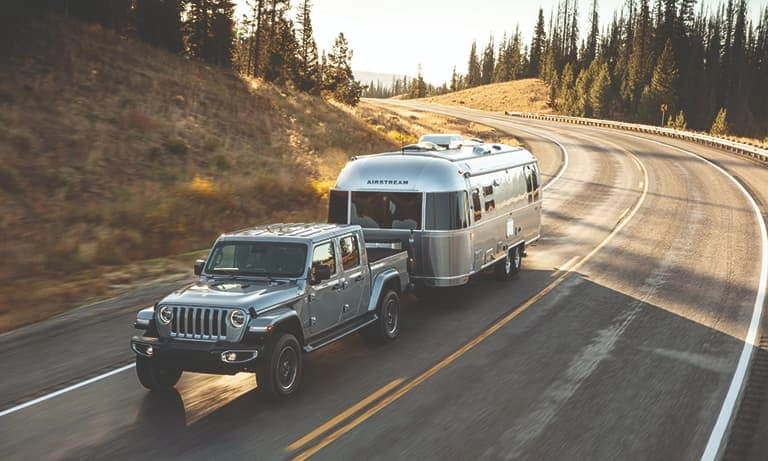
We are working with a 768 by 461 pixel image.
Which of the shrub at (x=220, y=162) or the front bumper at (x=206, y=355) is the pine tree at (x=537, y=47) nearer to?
Answer: the shrub at (x=220, y=162)

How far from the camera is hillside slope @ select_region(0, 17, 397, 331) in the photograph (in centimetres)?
1775

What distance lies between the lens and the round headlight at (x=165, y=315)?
8625mm

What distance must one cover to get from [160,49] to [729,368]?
47.3 m

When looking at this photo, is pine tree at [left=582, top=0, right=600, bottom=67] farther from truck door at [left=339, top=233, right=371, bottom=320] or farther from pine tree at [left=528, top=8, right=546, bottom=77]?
truck door at [left=339, top=233, right=371, bottom=320]

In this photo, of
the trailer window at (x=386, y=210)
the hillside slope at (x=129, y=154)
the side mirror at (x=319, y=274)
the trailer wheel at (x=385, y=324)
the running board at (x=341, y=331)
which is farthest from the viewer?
the hillside slope at (x=129, y=154)

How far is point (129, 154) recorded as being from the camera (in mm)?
28328

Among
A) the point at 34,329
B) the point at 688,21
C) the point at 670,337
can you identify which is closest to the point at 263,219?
the point at 34,329

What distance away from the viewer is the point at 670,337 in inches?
483

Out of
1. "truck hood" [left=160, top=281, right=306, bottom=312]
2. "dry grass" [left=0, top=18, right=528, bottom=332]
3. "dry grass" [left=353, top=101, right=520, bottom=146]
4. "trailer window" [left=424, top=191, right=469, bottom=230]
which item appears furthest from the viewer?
"dry grass" [left=353, top=101, right=520, bottom=146]

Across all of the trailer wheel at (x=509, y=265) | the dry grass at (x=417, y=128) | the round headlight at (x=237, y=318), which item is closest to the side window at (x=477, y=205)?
the trailer wheel at (x=509, y=265)

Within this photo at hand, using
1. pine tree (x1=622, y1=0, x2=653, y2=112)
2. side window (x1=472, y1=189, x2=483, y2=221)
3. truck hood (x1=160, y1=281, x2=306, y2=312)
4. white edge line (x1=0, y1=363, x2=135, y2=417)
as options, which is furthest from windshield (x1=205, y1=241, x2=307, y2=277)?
pine tree (x1=622, y1=0, x2=653, y2=112)

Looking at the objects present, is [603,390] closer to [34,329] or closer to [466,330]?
[466,330]

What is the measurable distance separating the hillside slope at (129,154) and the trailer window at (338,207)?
17.0 feet

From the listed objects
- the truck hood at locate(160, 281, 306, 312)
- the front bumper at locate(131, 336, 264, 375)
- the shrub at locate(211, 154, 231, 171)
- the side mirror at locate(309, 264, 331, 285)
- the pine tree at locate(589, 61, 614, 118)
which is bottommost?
the front bumper at locate(131, 336, 264, 375)
